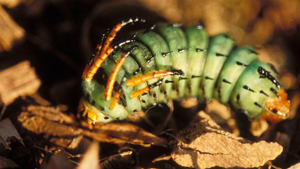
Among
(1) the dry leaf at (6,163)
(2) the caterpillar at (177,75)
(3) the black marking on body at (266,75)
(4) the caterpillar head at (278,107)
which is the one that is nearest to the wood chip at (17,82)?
(2) the caterpillar at (177,75)

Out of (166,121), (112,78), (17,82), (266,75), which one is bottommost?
(166,121)

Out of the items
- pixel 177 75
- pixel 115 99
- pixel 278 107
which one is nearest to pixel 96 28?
pixel 177 75

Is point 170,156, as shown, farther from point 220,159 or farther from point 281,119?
point 281,119

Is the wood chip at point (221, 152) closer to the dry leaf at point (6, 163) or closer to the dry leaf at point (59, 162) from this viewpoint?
the dry leaf at point (59, 162)

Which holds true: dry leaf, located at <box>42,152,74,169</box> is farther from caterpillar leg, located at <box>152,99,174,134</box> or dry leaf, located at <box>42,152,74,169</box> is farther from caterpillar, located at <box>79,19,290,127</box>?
caterpillar leg, located at <box>152,99,174,134</box>

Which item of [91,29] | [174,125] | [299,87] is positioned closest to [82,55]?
[91,29]

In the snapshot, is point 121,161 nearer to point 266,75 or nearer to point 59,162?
point 59,162
